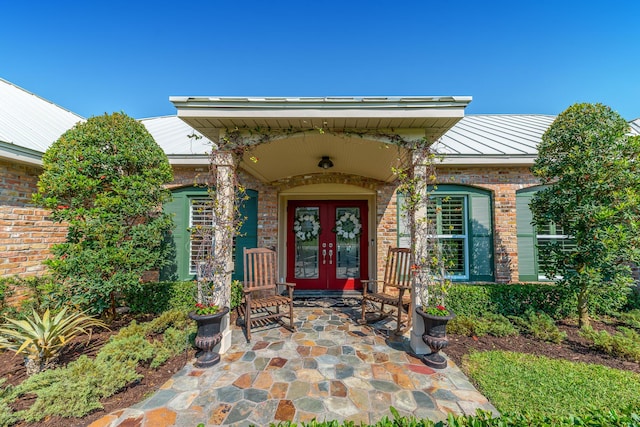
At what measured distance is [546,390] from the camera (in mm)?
2430

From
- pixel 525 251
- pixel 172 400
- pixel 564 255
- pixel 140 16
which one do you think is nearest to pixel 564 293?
pixel 564 255

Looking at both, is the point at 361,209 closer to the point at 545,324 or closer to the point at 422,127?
the point at 422,127

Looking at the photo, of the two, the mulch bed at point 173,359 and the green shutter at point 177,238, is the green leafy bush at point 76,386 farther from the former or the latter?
the green shutter at point 177,238

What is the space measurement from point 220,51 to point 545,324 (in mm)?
8037

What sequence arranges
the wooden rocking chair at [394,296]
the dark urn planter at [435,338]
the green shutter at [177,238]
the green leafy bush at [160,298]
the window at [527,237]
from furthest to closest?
the green shutter at [177,238] < the window at [527,237] < the green leafy bush at [160,298] < the wooden rocking chair at [394,296] < the dark urn planter at [435,338]

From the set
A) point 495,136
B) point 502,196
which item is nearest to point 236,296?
point 502,196

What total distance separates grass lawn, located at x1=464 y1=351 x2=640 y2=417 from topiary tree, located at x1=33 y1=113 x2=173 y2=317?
4558mm

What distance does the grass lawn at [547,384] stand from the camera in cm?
223

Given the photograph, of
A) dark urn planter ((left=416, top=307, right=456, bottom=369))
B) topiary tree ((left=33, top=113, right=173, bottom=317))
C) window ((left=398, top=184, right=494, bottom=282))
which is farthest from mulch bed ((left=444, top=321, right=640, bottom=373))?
topiary tree ((left=33, top=113, right=173, bottom=317))

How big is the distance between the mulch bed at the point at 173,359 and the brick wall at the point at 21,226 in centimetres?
163

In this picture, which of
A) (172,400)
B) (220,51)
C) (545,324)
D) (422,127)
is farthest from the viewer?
(220,51)

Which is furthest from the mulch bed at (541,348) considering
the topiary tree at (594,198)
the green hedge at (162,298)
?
the green hedge at (162,298)

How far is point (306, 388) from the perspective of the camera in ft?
8.17

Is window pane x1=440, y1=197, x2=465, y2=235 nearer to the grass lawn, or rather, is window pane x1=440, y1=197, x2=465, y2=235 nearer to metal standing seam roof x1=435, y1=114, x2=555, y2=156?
metal standing seam roof x1=435, y1=114, x2=555, y2=156
